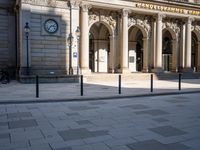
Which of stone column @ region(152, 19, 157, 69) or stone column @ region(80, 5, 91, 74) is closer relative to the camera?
stone column @ region(80, 5, 91, 74)

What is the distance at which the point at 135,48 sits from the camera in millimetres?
34469

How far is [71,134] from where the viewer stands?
21.1 feet

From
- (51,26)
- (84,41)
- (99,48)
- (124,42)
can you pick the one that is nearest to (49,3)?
(51,26)

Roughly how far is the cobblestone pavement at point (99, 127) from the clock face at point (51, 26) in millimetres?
14035

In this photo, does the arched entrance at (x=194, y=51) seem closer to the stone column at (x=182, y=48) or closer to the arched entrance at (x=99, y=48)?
the stone column at (x=182, y=48)

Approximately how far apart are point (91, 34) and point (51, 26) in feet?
35.1

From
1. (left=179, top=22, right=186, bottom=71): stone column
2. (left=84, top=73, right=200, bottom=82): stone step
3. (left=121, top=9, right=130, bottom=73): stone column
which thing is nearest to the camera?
(left=84, top=73, right=200, bottom=82): stone step

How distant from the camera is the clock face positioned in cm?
2328

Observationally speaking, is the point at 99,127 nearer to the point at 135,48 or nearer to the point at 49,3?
the point at 49,3

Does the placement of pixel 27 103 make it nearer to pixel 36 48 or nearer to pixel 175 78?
pixel 36 48

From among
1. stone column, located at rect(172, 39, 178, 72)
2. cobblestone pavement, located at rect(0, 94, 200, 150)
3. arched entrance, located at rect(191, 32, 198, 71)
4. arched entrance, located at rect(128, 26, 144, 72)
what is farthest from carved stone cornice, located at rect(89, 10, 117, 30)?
cobblestone pavement, located at rect(0, 94, 200, 150)

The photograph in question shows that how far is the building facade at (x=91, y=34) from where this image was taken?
2298cm

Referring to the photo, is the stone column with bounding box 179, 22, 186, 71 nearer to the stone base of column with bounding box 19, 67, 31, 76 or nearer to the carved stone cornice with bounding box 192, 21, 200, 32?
the carved stone cornice with bounding box 192, 21, 200, 32

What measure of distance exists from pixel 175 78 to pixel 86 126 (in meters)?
24.2
